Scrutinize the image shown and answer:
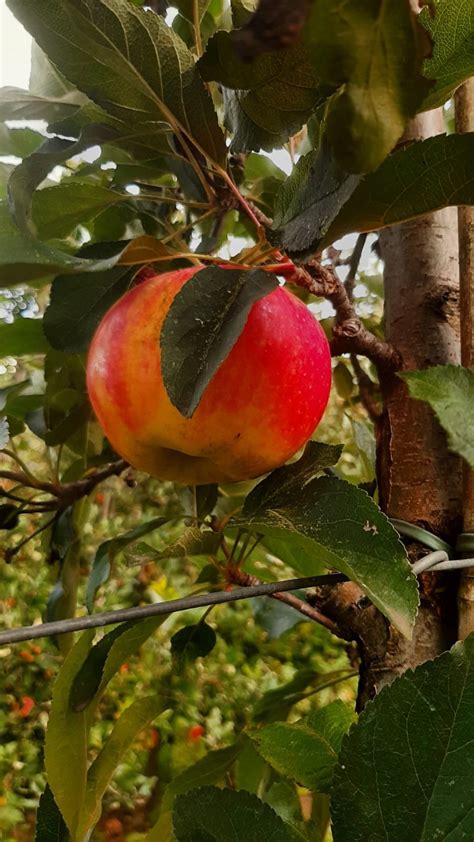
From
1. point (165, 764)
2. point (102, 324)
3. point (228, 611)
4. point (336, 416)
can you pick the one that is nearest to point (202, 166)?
point (102, 324)

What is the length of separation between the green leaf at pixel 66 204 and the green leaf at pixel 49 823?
0.31 metres

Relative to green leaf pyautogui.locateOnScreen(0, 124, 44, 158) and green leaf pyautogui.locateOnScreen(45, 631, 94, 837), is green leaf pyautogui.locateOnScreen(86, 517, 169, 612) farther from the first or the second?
green leaf pyautogui.locateOnScreen(0, 124, 44, 158)

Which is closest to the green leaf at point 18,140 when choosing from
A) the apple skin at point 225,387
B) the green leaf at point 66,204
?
the green leaf at point 66,204

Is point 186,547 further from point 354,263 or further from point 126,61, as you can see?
point 354,263

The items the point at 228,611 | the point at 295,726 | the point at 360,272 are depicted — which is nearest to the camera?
the point at 295,726

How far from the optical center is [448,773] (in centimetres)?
23

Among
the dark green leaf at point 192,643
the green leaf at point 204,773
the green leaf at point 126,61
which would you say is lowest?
the green leaf at point 204,773

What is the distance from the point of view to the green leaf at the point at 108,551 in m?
0.44

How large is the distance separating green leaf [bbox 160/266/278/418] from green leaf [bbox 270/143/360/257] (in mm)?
30

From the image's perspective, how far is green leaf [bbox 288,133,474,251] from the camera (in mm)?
267

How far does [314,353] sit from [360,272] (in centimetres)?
41

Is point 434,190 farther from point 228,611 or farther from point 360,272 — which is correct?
point 228,611

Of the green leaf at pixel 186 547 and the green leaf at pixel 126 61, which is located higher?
the green leaf at pixel 126 61

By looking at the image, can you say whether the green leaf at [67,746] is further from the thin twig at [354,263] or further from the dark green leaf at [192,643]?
the thin twig at [354,263]
